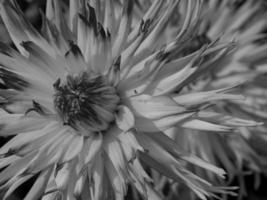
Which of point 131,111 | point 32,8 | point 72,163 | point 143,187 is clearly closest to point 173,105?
point 131,111

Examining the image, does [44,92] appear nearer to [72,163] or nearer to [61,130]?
[61,130]

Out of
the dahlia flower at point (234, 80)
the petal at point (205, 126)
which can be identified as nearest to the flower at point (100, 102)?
the petal at point (205, 126)

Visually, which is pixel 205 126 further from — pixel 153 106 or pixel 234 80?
pixel 234 80

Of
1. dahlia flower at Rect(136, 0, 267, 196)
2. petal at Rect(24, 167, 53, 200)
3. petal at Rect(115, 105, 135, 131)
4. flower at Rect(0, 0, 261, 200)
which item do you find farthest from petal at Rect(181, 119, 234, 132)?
dahlia flower at Rect(136, 0, 267, 196)

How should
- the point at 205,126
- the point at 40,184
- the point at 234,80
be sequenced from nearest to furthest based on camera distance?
the point at 205,126, the point at 40,184, the point at 234,80

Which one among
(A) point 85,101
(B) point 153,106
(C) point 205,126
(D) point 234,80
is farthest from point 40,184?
(D) point 234,80

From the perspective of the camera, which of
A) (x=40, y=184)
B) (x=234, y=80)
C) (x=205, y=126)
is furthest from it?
(x=234, y=80)

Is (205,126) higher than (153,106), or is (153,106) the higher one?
(153,106)

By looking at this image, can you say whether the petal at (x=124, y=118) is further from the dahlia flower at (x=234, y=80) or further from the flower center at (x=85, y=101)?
the dahlia flower at (x=234, y=80)
